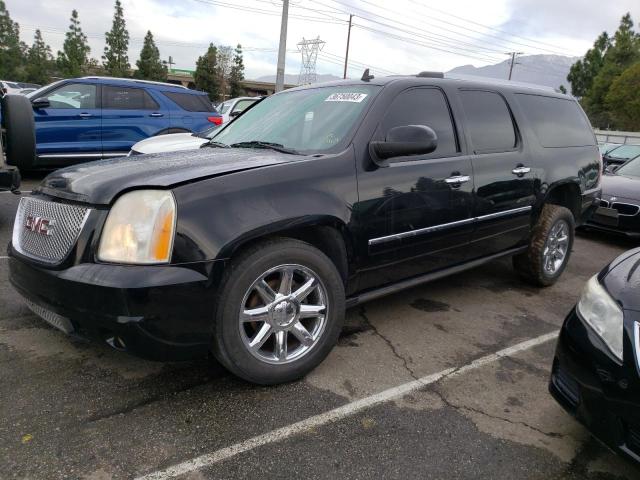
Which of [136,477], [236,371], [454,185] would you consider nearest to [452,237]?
[454,185]

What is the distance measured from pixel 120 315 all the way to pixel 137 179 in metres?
0.67

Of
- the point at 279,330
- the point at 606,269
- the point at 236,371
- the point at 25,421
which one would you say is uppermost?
the point at 606,269

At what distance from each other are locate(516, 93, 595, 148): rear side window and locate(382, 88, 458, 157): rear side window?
3.75 feet

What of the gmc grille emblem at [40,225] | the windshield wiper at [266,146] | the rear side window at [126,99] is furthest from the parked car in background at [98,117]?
the gmc grille emblem at [40,225]

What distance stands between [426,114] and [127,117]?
21.0 feet

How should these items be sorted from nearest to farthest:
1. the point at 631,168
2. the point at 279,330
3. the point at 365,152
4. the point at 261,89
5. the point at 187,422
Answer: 1. the point at 187,422
2. the point at 279,330
3. the point at 365,152
4. the point at 631,168
5. the point at 261,89

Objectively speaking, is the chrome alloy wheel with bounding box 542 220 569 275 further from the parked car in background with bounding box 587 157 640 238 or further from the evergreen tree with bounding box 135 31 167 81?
the evergreen tree with bounding box 135 31 167 81

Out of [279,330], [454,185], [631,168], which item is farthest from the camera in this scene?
[631,168]

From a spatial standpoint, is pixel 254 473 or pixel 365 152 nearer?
pixel 254 473

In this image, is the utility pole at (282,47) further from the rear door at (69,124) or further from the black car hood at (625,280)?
the black car hood at (625,280)

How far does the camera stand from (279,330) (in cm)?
266

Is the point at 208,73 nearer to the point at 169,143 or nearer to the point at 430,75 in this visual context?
the point at 169,143

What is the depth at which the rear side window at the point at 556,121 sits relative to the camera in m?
4.39

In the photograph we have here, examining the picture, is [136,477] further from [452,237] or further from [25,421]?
[452,237]
